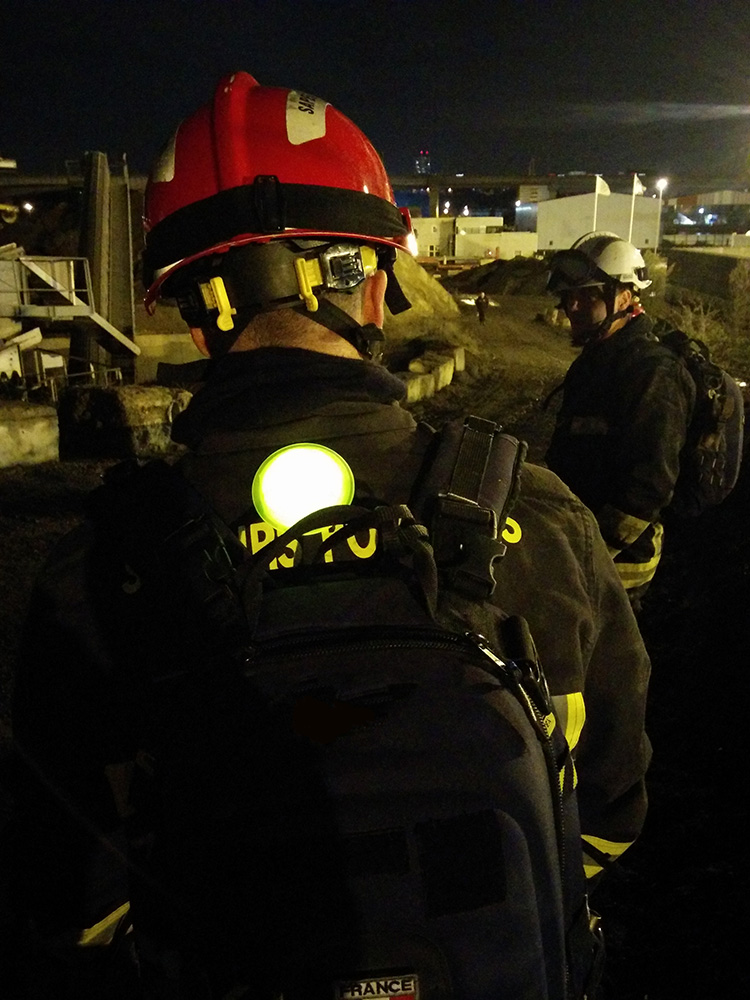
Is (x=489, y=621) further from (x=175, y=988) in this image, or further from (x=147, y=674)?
(x=175, y=988)

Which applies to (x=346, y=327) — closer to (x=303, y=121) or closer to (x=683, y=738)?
(x=303, y=121)

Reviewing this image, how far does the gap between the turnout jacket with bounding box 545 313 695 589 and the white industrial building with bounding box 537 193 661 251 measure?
37.7 metres

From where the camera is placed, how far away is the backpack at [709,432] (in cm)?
379

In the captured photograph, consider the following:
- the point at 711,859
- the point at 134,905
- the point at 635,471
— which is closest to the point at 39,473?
the point at 635,471

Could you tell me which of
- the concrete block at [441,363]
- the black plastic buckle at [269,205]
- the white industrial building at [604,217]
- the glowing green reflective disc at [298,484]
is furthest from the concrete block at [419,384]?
the white industrial building at [604,217]

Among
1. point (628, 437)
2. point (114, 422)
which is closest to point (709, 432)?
point (628, 437)

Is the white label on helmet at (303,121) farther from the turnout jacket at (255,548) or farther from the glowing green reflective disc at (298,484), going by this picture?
the glowing green reflective disc at (298,484)

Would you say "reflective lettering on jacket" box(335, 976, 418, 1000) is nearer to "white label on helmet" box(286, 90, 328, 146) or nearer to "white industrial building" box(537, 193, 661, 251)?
"white label on helmet" box(286, 90, 328, 146)

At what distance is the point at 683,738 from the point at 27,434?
26.2ft

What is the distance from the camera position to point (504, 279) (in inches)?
1273

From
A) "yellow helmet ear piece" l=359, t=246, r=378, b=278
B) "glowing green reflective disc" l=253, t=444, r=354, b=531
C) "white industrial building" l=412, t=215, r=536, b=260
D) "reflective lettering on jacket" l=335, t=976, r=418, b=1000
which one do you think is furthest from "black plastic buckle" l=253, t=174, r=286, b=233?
"white industrial building" l=412, t=215, r=536, b=260

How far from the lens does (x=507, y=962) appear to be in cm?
→ 94

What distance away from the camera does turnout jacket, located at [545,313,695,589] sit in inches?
143

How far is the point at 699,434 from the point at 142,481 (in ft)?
10.9
